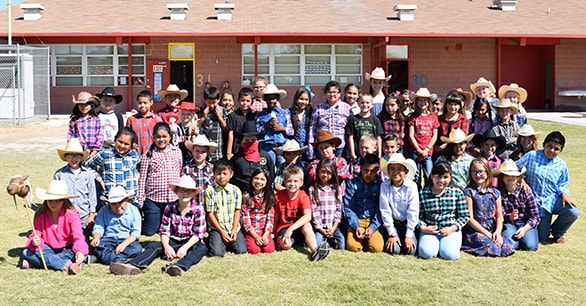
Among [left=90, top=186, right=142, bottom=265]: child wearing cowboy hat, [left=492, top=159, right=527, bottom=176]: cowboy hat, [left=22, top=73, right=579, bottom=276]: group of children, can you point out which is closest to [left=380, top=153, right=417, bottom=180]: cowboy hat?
[left=22, top=73, right=579, bottom=276]: group of children

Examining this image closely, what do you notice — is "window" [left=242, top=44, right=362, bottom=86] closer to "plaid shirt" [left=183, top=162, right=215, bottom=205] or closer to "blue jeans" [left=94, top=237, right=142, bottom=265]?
"plaid shirt" [left=183, top=162, right=215, bottom=205]

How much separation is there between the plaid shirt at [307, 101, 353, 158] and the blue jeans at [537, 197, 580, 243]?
2264mm

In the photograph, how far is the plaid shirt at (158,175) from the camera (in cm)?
689

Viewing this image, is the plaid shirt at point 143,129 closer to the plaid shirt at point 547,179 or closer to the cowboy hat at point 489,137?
→ the cowboy hat at point 489,137

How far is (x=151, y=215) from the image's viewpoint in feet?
22.7

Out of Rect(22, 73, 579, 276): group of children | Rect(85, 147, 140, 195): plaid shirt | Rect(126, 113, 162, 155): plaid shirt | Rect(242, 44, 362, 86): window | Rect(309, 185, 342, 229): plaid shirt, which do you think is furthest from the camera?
Rect(242, 44, 362, 86): window

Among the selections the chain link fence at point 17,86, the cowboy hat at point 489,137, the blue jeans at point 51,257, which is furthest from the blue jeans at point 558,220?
the chain link fence at point 17,86

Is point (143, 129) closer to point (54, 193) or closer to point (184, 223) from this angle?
point (184, 223)

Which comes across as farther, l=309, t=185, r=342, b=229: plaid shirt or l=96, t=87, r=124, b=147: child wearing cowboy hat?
l=96, t=87, r=124, b=147: child wearing cowboy hat

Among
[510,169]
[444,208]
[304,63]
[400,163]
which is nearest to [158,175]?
[400,163]

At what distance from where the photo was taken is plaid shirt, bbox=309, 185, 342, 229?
21.6 ft

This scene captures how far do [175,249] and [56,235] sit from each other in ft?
3.42

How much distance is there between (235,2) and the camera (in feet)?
88.1

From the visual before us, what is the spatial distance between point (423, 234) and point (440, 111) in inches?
107
